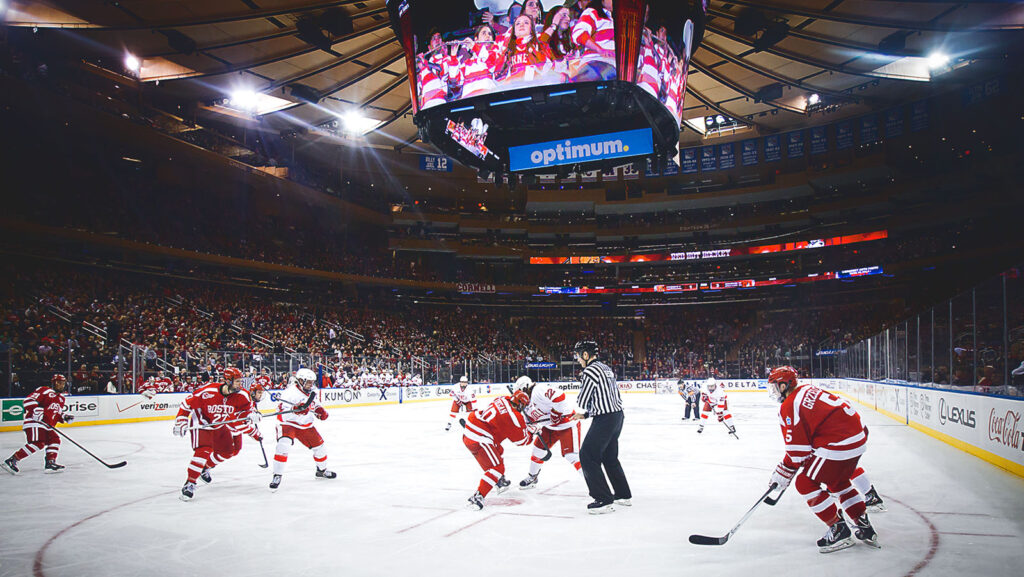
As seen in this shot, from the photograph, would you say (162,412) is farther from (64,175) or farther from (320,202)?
(320,202)

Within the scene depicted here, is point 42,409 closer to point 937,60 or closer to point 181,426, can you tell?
point 181,426

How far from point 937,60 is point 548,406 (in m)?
23.0

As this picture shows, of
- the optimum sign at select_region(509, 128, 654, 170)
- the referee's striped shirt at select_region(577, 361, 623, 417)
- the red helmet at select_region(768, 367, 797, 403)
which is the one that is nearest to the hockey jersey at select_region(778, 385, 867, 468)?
the red helmet at select_region(768, 367, 797, 403)

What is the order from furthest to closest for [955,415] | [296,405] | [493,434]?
[955,415], [296,405], [493,434]

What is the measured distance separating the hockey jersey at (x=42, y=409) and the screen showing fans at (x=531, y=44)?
9353 millimetres

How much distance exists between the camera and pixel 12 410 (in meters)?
17.1

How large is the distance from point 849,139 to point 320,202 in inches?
1265

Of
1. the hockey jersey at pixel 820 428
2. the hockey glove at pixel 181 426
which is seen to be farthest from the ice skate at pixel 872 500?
the hockey glove at pixel 181 426

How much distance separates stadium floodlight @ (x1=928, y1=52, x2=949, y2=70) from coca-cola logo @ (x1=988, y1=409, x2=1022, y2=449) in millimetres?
15637

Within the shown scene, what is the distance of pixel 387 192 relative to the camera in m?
46.8

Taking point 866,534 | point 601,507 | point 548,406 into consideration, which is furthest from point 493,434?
point 866,534

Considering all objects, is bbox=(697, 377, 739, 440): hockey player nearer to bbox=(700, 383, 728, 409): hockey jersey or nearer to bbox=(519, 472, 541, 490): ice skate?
bbox=(700, 383, 728, 409): hockey jersey

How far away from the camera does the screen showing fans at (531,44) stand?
13.9 metres

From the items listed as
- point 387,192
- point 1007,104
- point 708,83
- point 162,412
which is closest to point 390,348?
point 387,192
